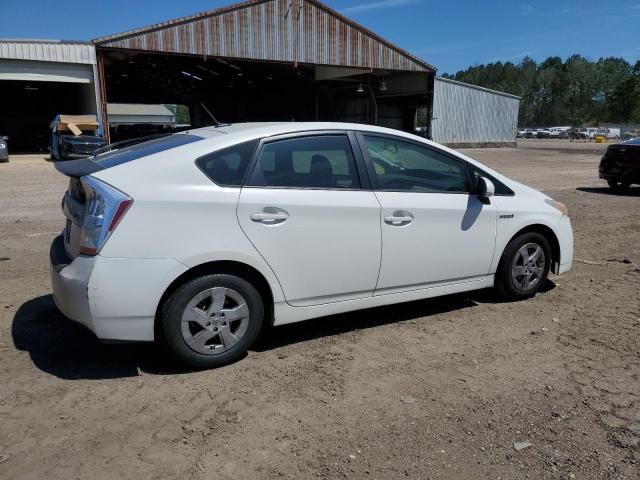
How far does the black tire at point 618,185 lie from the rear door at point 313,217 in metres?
12.2

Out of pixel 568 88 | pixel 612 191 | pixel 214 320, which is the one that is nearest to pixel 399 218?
pixel 214 320

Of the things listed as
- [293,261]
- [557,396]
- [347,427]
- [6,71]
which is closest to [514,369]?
[557,396]

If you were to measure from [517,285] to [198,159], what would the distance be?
323cm

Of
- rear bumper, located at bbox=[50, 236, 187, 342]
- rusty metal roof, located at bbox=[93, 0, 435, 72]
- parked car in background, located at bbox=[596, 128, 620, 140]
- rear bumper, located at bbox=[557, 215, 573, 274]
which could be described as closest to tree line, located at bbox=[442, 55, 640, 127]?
parked car in background, located at bbox=[596, 128, 620, 140]

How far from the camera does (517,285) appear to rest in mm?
5109

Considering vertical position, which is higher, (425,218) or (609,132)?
(609,132)

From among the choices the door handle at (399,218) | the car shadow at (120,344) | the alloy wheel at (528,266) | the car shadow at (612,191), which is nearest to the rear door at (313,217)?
the door handle at (399,218)

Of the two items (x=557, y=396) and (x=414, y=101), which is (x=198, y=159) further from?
(x=414, y=101)

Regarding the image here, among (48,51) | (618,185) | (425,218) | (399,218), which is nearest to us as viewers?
(399,218)

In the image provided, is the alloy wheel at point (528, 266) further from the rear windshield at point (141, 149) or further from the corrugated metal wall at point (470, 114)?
the corrugated metal wall at point (470, 114)

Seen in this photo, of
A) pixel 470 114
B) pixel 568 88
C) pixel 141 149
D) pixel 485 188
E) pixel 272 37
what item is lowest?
pixel 485 188

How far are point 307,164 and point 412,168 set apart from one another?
3.30ft

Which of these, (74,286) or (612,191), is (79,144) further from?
(74,286)

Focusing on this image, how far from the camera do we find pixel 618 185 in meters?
14.6
